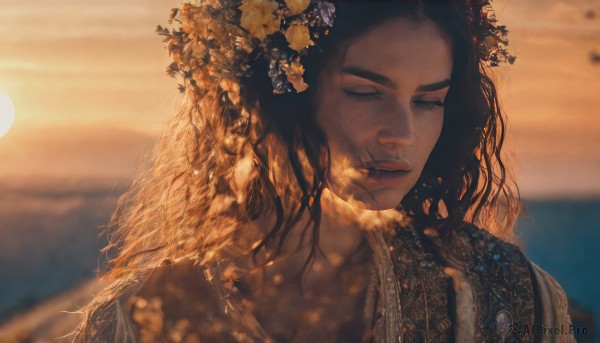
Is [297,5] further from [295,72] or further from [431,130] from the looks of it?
[431,130]

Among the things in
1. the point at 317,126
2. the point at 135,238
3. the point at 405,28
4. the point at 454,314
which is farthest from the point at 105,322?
the point at 405,28

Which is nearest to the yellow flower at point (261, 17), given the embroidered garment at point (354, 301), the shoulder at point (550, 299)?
the embroidered garment at point (354, 301)

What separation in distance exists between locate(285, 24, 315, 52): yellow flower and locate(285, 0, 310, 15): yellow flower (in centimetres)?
6

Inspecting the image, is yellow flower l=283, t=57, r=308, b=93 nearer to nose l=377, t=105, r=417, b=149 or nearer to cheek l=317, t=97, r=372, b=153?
cheek l=317, t=97, r=372, b=153

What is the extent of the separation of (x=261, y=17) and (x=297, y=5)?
16 cm

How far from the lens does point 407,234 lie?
12.6ft

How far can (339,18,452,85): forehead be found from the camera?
10.5 ft

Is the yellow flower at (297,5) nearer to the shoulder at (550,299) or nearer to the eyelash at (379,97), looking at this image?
the eyelash at (379,97)

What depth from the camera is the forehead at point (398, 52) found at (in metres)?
3.20

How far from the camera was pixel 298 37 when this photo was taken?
10.8 ft

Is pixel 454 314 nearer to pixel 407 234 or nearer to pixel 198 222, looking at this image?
pixel 407 234

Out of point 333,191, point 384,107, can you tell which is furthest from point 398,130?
point 333,191

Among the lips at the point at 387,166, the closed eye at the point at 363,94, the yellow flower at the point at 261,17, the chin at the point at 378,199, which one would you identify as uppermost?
the yellow flower at the point at 261,17

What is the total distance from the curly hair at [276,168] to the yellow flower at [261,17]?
17 cm
